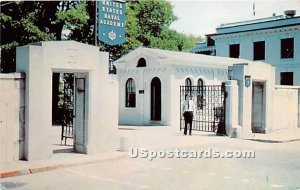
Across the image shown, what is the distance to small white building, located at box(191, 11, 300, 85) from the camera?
30375 millimetres

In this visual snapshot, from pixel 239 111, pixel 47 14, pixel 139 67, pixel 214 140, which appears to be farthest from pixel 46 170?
pixel 47 14

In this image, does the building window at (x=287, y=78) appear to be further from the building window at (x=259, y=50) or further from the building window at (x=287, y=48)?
the building window at (x=259, y=50)

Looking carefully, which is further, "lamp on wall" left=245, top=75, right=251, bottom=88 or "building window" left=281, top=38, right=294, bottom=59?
"building window" left=281, top=38, right=294, bottom=59

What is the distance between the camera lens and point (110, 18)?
697 inches

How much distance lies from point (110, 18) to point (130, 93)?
7.29 m

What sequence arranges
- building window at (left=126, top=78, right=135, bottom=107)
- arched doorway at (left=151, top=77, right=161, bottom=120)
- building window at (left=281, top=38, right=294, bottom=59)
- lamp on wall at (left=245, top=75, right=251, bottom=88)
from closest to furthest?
lamp on wall at (left=245, top=75, right=251, bottom=88)
arched doorway at (left=151, top=77, right=161, bottom=120)
building window at (left=126, top=78, right=135, bottom=107)
building window at (left=281, top=38, right=294, bottom=59)

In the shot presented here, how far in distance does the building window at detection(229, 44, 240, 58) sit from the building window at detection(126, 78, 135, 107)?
13.8 meters

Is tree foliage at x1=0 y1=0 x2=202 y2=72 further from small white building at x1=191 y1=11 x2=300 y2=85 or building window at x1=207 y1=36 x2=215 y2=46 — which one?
building window at x1=207 y1=36 x2=215 y2=46

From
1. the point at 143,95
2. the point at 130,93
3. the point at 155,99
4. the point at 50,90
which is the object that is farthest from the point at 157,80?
the point at 50,90

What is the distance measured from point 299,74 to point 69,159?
24387 millimetres

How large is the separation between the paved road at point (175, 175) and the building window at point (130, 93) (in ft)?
42.5

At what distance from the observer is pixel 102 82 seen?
443 inches

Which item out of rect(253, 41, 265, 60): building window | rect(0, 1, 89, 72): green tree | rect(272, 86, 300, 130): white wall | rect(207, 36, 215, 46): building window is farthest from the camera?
rect(207, 36, 215, 46): building window

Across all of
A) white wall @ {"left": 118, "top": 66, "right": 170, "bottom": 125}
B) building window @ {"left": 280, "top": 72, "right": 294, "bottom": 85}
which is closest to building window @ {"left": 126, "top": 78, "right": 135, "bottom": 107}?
white wall @ {"left": 118, "top": 66, "right": 170, "bottom": 125}
